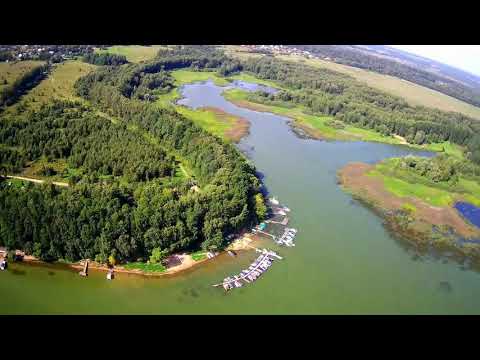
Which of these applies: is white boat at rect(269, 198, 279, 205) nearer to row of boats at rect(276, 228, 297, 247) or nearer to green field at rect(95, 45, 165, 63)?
row of boats at rect(276, 228, 297, 247)

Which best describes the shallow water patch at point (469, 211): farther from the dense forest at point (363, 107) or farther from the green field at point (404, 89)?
the green field at point (404, 89)

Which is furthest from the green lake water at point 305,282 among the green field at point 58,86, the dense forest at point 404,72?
the dense forest at point 404,72

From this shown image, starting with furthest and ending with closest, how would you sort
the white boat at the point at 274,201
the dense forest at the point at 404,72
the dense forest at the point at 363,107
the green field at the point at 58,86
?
the dense forest at the point at 404,72, the dense forest at the point at 363,107, the green field at the point at 58,86, the white boat at the point at 274,201

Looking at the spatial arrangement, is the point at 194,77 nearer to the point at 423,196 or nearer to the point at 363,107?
the point at 363,107

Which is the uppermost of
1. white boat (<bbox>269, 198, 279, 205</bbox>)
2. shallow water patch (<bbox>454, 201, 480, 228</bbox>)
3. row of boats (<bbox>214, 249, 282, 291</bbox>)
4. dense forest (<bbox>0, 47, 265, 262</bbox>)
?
dense forest (<bbox>0, 47, 265, 262</bbox>)

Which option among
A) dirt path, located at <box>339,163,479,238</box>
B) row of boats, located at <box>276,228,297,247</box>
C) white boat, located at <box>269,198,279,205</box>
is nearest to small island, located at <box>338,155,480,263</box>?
dirt path, located at <box>339,163,479,238</box>
